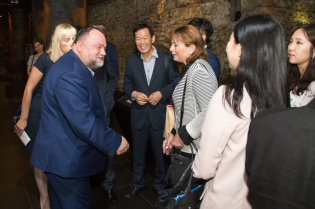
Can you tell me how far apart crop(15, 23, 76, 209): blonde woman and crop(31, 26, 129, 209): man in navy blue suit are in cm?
58

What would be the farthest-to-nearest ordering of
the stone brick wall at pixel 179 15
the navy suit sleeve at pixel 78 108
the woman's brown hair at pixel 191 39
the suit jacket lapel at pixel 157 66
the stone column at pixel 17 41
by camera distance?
the stone column at pixel 17 41 < the stone brick wall at pixel 179 15 < the suit jacket lapel at pixel 157 66 < the woman's brown hair at pixel 191 39 < the navy suit sleeve at pixel 78 108

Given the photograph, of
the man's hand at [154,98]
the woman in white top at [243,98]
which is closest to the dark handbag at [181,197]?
the woman in white top at [243,98]

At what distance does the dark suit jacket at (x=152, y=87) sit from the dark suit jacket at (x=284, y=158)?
2064 millimetres

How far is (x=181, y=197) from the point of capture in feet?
4.16

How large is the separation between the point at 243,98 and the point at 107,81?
204cm

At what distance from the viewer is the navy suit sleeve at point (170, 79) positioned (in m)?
2.72

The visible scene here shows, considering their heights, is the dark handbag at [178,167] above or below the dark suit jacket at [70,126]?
below

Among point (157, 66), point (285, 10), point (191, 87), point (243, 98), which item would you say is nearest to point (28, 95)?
point (157, 66)

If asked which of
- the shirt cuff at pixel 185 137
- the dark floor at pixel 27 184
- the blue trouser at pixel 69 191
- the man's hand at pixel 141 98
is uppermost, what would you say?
the man's hand at pixel 141 98

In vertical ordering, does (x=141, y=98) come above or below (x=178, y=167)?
above

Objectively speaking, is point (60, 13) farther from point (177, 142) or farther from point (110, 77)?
point (177, 142)

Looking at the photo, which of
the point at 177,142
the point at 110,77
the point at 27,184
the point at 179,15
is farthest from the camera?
the point at 179,15

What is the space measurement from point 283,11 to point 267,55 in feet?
16.6

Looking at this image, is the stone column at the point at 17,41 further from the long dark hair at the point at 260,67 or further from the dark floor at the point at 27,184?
the long dark hair at the point at 260,67
